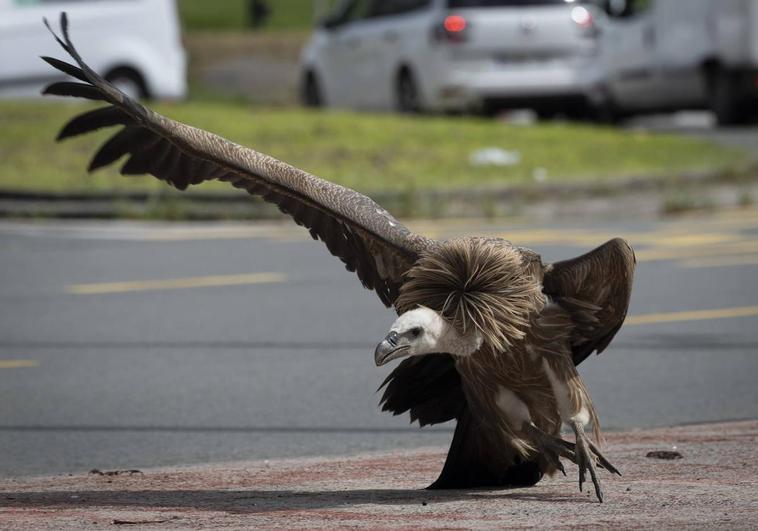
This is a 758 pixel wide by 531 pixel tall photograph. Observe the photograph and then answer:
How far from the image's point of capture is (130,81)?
2134cm

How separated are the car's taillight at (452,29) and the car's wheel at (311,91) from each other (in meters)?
4.24

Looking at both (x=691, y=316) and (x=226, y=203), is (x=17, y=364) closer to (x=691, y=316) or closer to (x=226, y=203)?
(x=691, y=316)

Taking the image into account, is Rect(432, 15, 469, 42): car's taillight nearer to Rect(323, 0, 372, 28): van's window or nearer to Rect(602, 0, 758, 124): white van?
Rect(323, 0, 372, 28): van's window

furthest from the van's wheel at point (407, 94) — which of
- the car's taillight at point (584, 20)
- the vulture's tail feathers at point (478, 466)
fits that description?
the vulture's tail feathers at point (478, 466)

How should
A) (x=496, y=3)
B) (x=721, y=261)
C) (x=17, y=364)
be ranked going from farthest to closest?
(x=496, y=3), (x=721, y=261), (x=17, y=364)

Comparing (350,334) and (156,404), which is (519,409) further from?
(350,334)

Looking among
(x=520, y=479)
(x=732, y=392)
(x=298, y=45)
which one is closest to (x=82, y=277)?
(x=732, y=392)

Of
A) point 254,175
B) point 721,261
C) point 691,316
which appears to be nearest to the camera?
point 254,175

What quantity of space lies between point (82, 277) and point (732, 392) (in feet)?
18.3

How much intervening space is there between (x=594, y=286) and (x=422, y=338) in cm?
80

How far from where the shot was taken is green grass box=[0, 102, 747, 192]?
16.2m

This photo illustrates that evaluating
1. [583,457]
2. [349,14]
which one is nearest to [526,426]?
[583,457]

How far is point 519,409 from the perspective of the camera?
579 cm

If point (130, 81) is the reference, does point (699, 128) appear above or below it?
below
